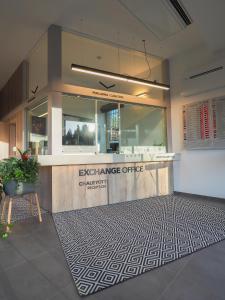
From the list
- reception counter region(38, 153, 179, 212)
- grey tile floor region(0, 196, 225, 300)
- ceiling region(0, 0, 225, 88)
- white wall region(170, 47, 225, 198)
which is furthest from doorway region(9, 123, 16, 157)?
grey tile floor region(0, 196, 225, 300)

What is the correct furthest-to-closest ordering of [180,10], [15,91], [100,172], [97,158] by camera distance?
[15,91], [100,172], [97,158], [180,10]

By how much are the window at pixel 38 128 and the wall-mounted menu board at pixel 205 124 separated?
3.71 m

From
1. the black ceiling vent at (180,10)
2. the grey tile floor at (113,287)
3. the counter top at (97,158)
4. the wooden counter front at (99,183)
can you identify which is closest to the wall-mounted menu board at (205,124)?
the counter top at (97,158)

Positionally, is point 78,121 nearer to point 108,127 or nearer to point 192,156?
point 108,127

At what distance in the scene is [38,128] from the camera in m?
5.89

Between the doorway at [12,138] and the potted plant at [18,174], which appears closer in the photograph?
the potted plant at [18,174]

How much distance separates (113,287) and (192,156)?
464cm

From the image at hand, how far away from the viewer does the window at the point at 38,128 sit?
17.2 feet

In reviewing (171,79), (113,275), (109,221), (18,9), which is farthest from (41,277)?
(171,79)

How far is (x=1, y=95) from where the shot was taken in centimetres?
948

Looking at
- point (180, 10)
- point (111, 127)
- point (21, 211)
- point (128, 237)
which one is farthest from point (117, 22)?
point (21, 211)

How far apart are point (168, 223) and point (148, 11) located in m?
3.77

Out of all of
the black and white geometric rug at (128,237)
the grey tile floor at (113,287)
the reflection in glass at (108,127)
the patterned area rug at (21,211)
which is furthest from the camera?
the reflection in glass at (108,127)

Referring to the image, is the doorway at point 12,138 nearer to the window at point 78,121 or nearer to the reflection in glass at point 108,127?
the window at point 78,121
